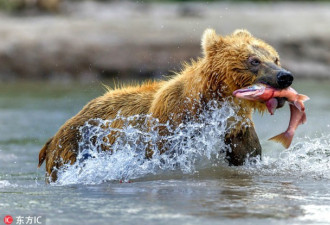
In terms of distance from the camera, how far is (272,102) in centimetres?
612

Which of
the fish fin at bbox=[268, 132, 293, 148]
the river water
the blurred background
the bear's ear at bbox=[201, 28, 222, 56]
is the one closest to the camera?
the river water

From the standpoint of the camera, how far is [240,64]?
6273 millimetres

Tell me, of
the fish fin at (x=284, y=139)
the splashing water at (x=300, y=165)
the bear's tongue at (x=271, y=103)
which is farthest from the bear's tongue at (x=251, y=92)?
the splashing water at (x=300, y=165)

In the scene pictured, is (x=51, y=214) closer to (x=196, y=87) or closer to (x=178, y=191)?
(x=178, y=191)

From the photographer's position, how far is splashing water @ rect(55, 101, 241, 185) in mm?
6352

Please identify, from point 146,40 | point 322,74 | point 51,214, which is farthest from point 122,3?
point 51,214

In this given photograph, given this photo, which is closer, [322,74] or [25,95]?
[25,95]

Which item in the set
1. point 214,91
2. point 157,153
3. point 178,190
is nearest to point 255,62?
point 214,91

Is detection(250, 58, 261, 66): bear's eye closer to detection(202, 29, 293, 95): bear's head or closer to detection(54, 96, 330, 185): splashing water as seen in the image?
detection(202, 29, 293, 95): bear's head

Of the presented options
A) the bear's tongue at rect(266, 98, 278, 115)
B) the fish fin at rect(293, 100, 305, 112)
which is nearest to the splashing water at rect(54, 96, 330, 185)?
the bear's tongue at rect(266, 98, 278, 115)

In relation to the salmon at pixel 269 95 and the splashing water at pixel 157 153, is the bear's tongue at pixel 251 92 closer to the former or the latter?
the salmon at pixel 269 95

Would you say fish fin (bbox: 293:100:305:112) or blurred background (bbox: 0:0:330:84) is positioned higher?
blurred background (bbox: 0:0:330:84)

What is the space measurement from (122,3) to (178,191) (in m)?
17.0

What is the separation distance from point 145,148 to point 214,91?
0.77m
